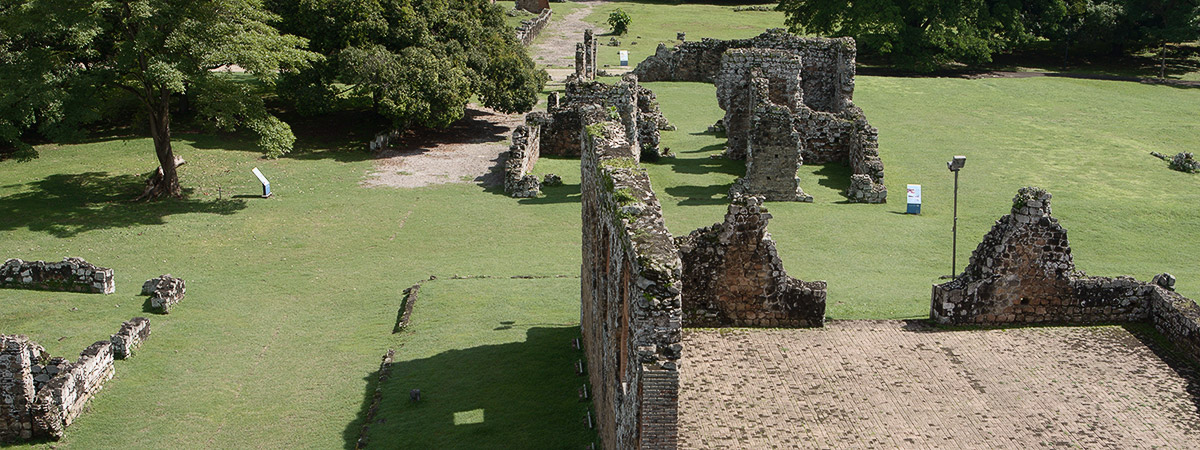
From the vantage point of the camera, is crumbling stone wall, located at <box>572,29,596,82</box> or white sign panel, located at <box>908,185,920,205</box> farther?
crumbling stone wall, located at <box>572,29,596,82</box>

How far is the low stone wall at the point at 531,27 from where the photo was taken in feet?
182

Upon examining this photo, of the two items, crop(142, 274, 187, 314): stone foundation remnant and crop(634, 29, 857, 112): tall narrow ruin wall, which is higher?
crop(634, 29, 857, 112): tall narrow ruin wall

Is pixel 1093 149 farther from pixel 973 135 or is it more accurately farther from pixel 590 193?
pixel 590 193

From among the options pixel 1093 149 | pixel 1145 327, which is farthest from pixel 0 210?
pixel 1093 149

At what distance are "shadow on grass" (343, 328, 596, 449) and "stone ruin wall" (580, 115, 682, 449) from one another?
75 cm

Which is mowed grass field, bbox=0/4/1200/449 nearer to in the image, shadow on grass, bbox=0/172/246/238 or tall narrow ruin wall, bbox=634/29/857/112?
shadow on grass, bbox=0/172/246/238

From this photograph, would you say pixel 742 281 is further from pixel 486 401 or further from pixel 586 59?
pixel 586 59

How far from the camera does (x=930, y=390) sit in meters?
17.7

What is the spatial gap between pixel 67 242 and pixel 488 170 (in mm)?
11971

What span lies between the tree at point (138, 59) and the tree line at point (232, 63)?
36 millimetres

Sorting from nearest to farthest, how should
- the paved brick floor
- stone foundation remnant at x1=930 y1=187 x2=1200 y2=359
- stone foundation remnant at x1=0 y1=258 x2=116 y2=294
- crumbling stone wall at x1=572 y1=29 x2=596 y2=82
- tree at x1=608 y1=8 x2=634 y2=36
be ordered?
1. the paved brick floor
2. stone foundation remnant at x1=930 y1=187 x2=1200 y2=359
3. stone foundation remnant at x1=0 y1=258 x2=116 y2=294
4. crumbling stone wall at x1=572 y1=29 x2=596 y2=82
5. tree at x1=608 y1=8 x2=634 y2=36

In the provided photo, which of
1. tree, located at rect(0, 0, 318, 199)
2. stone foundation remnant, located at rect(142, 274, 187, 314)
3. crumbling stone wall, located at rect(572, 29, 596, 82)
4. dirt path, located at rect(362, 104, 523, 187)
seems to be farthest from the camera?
crumbling stone wall, located at rect(572, 29, 596, 82)

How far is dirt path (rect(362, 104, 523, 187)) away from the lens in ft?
107

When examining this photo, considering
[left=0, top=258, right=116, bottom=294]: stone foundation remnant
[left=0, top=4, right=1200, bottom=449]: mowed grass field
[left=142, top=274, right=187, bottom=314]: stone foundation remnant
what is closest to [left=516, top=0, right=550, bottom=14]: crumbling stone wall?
[left=0, top=4, right=1200, bottom=449]: mowed grass field
